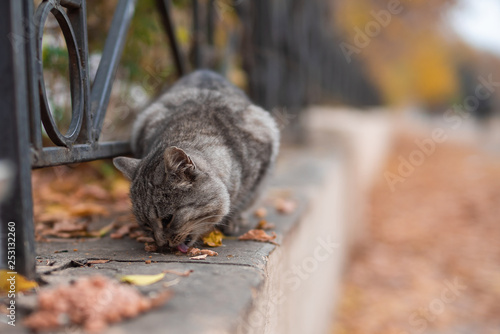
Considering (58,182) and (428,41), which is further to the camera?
(428,41)

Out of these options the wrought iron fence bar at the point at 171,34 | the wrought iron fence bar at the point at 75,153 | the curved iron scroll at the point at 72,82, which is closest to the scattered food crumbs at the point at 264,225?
the wrought iron fence bar at the point at 75,153

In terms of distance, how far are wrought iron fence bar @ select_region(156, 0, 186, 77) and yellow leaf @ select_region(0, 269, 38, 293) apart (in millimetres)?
2299

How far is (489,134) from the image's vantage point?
21.9 m

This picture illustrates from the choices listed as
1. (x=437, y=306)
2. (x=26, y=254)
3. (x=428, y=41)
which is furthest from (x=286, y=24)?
(x=428, y=41)

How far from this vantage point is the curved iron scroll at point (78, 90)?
5.50ft

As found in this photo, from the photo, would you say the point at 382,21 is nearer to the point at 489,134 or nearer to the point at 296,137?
the point at 296,137

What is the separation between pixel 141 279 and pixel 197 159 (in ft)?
2.54

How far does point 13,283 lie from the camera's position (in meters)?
1.51

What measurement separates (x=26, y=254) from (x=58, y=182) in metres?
2.62

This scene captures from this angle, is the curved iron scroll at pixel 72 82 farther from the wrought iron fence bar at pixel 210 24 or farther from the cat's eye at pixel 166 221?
the wrought iron fence bar at pixel 210 24

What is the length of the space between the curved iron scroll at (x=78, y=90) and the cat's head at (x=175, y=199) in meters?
0.29

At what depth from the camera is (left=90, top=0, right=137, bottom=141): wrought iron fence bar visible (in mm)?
2326

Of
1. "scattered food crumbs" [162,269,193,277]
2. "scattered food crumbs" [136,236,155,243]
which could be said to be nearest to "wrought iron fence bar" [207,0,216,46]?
"scattered food crumbs" [136,236,155,243]

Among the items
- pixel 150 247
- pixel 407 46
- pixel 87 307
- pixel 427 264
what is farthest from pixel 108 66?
pixel 407 46
